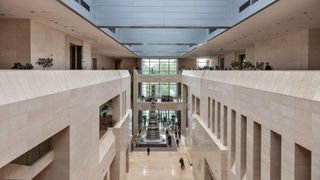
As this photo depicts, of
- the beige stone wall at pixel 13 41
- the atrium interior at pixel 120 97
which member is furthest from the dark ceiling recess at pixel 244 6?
the beige stone wall at pixel 13 41

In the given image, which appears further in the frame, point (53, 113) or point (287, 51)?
point (287, 51)

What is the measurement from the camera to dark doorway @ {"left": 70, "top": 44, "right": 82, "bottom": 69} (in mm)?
31250

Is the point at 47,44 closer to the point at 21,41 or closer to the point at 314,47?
the point at 21,41

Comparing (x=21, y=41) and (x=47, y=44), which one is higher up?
(x=47, y=44)

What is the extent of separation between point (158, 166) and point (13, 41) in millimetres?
18125

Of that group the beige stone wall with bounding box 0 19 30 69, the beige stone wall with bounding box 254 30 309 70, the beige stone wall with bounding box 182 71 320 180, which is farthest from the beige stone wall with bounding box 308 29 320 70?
the beige stone wall with bounding box 0 19 30 69

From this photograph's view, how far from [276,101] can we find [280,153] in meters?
1.64

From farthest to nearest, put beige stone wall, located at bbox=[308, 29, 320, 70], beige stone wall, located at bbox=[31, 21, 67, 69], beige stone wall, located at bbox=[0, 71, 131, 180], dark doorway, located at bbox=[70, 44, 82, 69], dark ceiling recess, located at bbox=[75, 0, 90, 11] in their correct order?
dark doorway, located at bbox=[70, 44, 82, 69] → beige stone wall, located at bbox=[308, 29, 320, 70] → beige stone wall, located at bbox=[31, 21, 67, 69] → dark ceiling recess, located at bbox=[75, 0, 90, 11] → beige stone wall, located at bbox=[0, 71, 131, 180]

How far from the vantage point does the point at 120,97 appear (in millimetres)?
26031

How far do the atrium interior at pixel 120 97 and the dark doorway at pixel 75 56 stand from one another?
0.13 meters

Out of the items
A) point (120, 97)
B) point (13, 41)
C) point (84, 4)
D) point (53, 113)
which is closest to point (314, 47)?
point (120, 97)

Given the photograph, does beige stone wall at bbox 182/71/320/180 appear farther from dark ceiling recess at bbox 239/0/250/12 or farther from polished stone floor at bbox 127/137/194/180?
polished stone floor at bbox 127/137/194/180

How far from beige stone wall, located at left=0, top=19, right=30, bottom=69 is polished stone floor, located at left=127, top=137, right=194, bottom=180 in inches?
564

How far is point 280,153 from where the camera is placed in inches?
400
